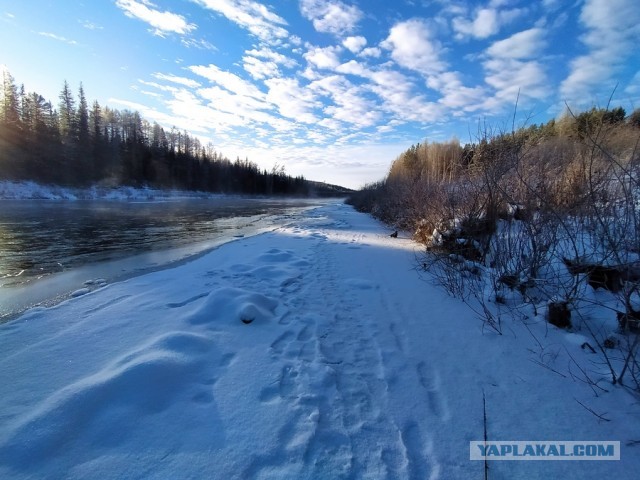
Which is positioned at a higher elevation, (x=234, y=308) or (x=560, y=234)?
(x=560, y=234)

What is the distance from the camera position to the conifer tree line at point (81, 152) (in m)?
37.3

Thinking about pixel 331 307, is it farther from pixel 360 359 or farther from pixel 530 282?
pixel 530 282

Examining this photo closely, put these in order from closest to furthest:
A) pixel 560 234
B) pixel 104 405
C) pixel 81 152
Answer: pixel 104 405, pixel 560 234, pixel 81 152

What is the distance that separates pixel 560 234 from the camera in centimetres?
400

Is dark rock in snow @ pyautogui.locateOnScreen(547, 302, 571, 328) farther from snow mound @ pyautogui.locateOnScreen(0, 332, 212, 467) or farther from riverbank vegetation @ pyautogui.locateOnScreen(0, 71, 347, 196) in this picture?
riverbank vegetation @ pyautogui.locateOnScreen(0, 71, 347, 196)

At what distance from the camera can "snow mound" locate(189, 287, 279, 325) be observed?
3559 mm

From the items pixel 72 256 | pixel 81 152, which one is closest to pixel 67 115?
pixel 81 152

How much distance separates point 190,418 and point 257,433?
48 centimetres

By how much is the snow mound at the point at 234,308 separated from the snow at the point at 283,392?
0.07ft

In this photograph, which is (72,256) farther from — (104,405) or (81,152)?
(81,152)

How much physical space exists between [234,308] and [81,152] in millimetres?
53512

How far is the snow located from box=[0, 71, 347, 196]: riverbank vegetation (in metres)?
45.8

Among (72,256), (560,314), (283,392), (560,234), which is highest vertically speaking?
(560,234)

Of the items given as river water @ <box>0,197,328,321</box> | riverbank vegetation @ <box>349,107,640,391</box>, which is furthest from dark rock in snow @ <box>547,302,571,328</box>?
river water @ <box>0,197,328,321</box>
